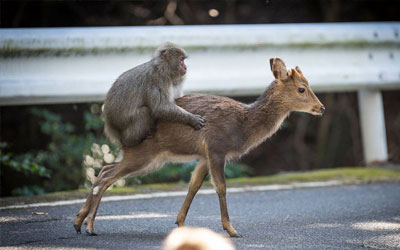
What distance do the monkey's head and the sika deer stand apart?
0.79ft

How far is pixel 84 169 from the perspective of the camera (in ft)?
25.7

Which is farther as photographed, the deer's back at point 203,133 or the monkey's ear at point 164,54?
the monkey's ear at point 164,54

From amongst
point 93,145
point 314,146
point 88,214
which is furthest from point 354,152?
point 88,214

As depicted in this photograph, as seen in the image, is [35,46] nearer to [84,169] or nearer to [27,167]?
[27,167]

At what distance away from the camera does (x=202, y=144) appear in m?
5.03

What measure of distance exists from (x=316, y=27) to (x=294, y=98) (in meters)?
2.07

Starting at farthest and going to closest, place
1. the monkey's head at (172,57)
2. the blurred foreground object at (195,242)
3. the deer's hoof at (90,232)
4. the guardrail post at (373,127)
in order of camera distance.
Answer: the guardrail post at (373,127), the monkey's head at (172,57), the deer's hoof at (90,232), the blurred foreground object at (195,242)

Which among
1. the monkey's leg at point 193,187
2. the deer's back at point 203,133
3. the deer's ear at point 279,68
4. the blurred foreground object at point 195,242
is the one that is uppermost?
the deer's ear at point 279,68

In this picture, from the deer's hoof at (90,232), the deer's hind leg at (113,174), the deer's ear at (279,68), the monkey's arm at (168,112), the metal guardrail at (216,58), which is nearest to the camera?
the deer's hoof at (90,232)

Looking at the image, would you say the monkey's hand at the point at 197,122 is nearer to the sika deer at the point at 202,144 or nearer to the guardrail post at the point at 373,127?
the sika deer at the point at 202,144

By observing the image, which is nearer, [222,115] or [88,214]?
[88,214]

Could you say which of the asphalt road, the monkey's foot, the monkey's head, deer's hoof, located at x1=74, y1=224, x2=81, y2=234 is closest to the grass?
the asphalt road

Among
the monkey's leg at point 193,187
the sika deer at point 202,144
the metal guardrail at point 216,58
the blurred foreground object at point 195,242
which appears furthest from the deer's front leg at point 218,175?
the blurred foreground object at point 195,242

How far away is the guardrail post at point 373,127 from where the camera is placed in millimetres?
7371
